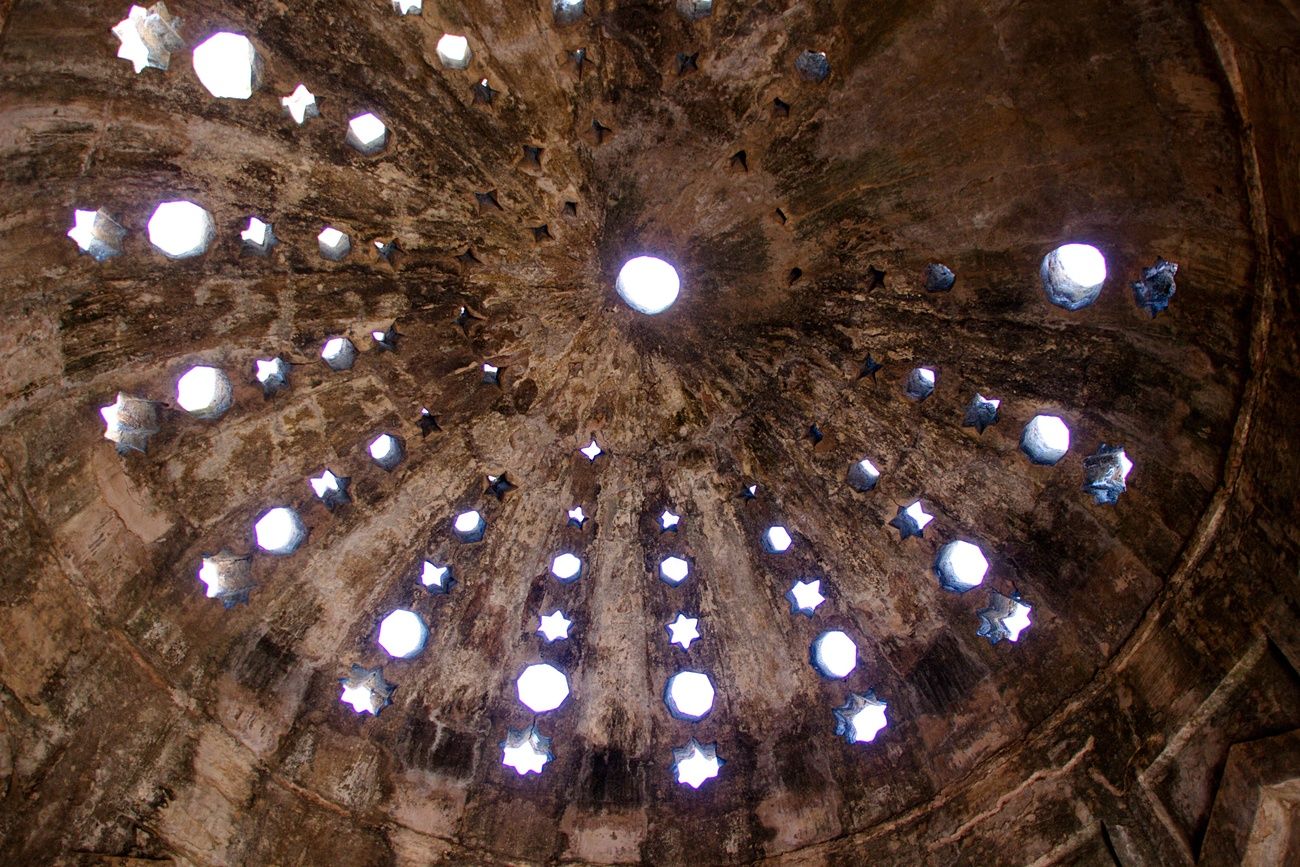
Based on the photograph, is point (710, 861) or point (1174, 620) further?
point (710, 861)

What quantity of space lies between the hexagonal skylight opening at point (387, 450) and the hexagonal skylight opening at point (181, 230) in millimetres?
2942

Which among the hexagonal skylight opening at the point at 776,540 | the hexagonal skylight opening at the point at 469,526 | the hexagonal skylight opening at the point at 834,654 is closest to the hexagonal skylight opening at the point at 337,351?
the hexagonal skylight opening at the point at 469,526

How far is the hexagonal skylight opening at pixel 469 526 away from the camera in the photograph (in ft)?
37.5

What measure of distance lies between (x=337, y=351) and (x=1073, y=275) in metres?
8.17

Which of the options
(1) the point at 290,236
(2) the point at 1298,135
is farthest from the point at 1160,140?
(1) the point at 290,236

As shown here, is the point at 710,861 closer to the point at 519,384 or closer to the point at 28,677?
the point at 519,384

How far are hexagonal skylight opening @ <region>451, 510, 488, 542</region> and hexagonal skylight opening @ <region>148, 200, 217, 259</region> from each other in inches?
169

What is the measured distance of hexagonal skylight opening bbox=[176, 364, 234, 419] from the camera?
32.8ft

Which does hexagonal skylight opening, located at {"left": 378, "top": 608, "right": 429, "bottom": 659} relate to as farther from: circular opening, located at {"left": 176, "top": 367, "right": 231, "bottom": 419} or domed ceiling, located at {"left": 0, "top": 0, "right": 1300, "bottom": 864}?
circular opening, located at {"left": 176, "top": 367, "right": 231, "bottom": 419}

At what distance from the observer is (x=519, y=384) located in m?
11.3

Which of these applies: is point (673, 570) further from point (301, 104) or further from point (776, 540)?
point (301, 104)

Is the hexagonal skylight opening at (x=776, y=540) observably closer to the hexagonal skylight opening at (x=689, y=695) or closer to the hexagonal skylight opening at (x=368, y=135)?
the hexagonal skylight opening at (x=689, y=695)

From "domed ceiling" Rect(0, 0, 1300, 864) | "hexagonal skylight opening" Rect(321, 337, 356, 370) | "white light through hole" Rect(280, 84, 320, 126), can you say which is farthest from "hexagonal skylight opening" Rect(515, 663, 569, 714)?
"white light through hole" Rect(280, 84, 320, 126)

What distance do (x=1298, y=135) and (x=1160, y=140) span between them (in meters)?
1.32
